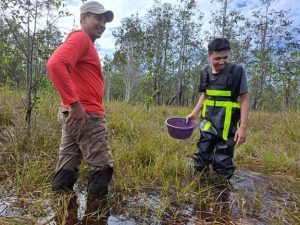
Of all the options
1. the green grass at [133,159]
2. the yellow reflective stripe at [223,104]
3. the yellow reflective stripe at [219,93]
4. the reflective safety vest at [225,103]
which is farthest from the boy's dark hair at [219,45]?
the green grass at [133,159]

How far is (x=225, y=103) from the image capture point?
343 centimetres

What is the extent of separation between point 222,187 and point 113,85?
154 ft

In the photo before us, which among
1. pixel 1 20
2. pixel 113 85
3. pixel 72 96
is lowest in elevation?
pixel 113 85

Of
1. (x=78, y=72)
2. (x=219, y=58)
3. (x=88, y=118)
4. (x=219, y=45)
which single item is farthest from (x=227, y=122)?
(x=78, y=72)

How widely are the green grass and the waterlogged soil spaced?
3 centimetres

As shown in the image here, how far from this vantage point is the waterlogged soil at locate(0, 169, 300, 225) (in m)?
2.56

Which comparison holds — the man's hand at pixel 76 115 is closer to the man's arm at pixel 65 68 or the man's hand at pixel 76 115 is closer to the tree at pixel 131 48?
the man's arm at pixel 65 68

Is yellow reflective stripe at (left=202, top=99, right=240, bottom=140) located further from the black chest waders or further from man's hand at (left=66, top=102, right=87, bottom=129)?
man's hand at (left=66, top=102, right=87, bottom=129)

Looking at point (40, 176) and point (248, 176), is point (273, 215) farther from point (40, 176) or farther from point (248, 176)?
point (40, 176)

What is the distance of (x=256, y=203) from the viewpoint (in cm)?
299

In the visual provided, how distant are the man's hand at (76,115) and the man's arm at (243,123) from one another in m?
1.63

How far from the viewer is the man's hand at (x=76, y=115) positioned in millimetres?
2455

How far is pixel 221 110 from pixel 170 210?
1274mm

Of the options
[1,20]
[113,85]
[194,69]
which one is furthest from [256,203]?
[113,85]
